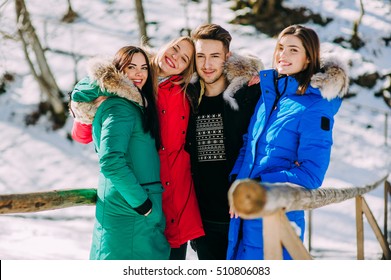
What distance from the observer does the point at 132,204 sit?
110 inches

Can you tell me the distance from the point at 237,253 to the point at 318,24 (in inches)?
493

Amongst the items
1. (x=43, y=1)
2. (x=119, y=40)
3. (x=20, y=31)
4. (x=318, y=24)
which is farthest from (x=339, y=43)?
(x=43, y=1)

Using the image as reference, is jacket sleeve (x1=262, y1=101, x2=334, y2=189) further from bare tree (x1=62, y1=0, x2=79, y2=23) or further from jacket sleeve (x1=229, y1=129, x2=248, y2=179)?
bare tree (x1=62, y1=0, x2=79, y2=23)

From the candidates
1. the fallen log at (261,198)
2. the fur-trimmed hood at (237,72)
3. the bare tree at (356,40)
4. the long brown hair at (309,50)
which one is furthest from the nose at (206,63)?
the bare tree at (356,40)

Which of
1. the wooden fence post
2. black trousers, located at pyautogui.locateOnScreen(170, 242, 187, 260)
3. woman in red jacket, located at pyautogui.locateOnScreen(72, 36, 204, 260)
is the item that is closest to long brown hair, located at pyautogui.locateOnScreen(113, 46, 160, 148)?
woman in red jacket, located at pyautogui.locateOnScreen(72, 36, 204, 260)

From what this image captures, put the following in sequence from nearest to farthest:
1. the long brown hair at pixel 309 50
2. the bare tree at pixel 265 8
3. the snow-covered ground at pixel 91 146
→ the long brown hair at pixel 309 50 → the snow-covered ground at pixel 91 146 → the bare tree at pixel 265 8

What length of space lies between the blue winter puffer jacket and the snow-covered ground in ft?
12.8

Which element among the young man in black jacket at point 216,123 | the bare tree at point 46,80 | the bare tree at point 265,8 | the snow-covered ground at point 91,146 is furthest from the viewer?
the bare tree at point 265,8

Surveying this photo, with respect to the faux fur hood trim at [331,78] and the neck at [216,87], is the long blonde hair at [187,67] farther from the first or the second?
the faux fur hood trim at [331,78]

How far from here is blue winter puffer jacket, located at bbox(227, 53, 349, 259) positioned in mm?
2611

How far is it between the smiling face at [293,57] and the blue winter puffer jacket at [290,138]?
0.06 m

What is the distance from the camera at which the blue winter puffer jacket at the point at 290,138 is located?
8.57ft

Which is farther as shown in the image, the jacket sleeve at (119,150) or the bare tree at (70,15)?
the bare tree at (70,15)
